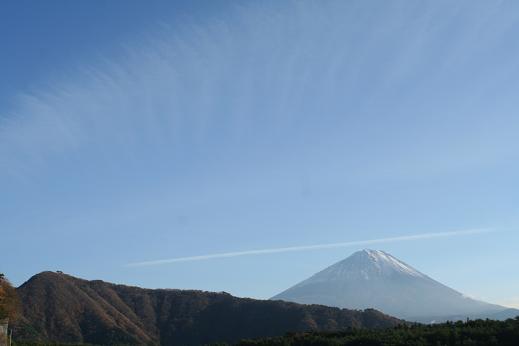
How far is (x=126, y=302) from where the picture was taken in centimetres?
9494

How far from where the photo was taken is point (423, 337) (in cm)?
2145

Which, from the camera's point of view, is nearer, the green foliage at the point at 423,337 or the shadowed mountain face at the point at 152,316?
the green foliage at the point at 423,337

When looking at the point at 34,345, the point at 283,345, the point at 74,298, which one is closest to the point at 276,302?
the point at 74,298

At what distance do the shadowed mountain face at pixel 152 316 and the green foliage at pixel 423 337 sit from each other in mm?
49196

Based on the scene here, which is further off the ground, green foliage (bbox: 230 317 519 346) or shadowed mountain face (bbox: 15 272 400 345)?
shadowed mountain face (bbox: 15 272 400 345)

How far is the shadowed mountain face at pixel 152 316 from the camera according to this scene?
7512cm

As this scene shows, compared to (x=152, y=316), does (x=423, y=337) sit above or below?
below

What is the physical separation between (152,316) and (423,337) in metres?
73.5

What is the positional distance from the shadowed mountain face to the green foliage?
49.2 meters

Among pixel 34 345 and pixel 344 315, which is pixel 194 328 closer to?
pixel 344 315

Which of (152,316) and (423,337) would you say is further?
(152,316)

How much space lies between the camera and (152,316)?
90125 mm

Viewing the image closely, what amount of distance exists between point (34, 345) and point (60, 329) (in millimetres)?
35697

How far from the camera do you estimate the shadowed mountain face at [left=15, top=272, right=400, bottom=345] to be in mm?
75125
